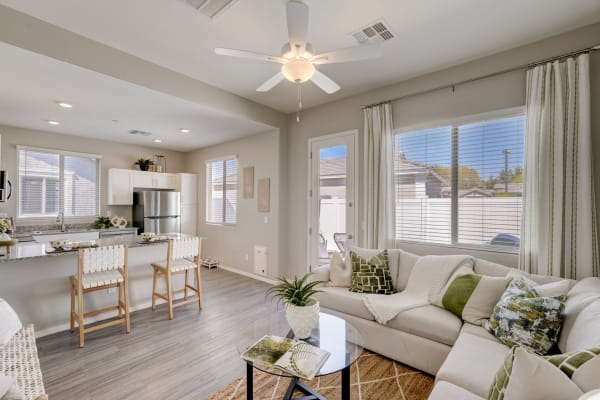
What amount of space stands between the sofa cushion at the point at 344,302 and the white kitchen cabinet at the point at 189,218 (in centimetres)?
431

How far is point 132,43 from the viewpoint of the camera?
8.78 feet

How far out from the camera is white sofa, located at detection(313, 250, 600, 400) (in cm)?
151

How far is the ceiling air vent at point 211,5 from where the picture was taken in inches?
82.4

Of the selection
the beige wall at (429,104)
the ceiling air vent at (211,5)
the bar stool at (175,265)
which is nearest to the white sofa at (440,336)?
the beige wall at (429,104)

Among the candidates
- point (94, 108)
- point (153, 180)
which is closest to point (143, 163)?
point (153, 180)

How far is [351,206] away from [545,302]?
2.39 m

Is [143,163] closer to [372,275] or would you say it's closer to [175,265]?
[175,265]

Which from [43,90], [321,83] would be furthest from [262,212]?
[43,90]

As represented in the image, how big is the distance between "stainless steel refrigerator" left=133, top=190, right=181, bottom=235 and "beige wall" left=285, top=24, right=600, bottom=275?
2.68m

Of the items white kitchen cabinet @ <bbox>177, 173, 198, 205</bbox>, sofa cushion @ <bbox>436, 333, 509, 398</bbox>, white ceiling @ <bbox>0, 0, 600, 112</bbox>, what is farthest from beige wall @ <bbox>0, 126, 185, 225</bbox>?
sofa cushion @ <bbox>436, 333, 509, 398</bbox>

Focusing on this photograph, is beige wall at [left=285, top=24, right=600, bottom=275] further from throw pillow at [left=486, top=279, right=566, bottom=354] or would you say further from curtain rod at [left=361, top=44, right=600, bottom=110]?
A: throw pillow at [left=486, top=279, right=566, bottom=354]

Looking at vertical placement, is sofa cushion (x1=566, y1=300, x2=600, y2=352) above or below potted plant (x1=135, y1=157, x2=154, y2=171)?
below

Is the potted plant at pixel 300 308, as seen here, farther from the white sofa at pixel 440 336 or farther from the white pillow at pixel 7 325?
the white pillow at pixel 7 325

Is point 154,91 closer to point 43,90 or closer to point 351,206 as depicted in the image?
point 43,90
